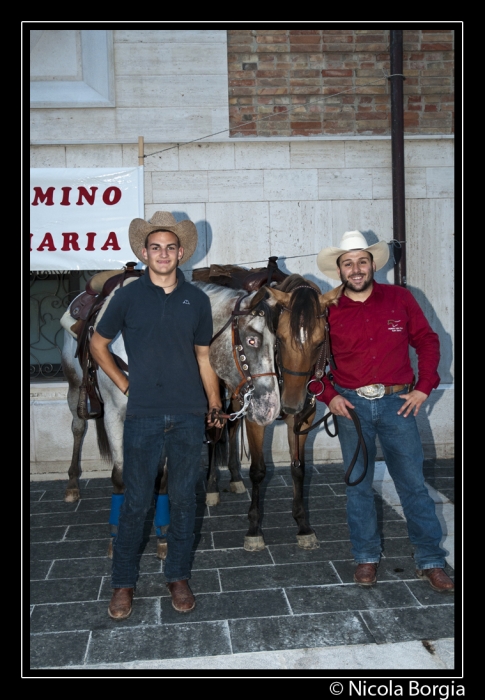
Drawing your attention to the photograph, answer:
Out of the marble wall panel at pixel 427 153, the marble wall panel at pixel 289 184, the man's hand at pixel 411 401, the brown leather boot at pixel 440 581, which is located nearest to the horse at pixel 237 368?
the man's hand at pixel 411 401

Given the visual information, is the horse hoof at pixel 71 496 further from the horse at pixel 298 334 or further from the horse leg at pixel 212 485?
the horse at pixel 298 334

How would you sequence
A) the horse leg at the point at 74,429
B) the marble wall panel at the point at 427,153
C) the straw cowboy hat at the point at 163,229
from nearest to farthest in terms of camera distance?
the straw cowboy hat at the point at 163,229 < the horse leg at the point at 74,429 < the marble wall panel at the point at 427,153

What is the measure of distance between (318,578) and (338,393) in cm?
120

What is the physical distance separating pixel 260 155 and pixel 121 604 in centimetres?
495

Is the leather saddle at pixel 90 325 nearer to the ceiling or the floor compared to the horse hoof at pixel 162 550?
nearer to the ceiling

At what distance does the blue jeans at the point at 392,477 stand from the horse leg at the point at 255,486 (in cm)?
79

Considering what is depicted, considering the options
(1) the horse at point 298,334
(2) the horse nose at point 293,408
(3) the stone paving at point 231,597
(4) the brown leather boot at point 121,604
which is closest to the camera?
(3) the stone paving at point 231,597

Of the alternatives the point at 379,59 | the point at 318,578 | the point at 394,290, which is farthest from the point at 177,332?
Answer: the point at 379,59

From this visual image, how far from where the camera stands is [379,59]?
6.91m

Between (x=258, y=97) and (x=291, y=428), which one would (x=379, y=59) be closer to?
(x=258, y=97)

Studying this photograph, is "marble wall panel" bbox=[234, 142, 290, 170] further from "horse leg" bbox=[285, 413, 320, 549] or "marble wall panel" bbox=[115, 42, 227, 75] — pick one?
"horse leg" bbox=[285, 413, 320, 549]

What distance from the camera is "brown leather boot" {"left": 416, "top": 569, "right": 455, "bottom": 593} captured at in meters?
3.74

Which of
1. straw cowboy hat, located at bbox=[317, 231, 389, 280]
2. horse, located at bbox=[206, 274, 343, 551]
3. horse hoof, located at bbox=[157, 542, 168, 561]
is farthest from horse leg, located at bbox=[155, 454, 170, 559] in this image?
straw cowboy hat, located at bbox=[317, 231, 389, 280]

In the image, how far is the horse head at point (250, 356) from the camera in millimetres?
3865
